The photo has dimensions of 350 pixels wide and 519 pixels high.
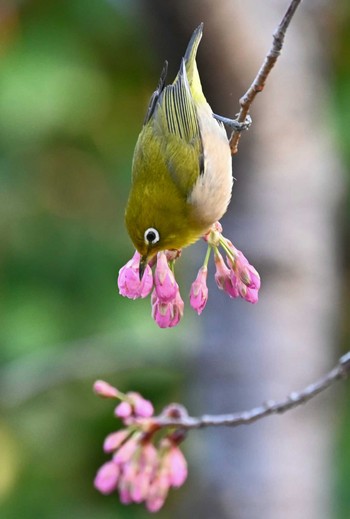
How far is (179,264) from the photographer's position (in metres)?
6.43

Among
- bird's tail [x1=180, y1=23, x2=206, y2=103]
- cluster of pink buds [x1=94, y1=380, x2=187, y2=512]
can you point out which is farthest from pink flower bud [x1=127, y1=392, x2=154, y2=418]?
bird's tail [x1=180, y1=23, x2=206, y2=103]

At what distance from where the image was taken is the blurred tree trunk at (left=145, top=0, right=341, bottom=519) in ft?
15.3

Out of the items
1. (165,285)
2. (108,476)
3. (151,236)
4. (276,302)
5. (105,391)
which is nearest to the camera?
(165,285)

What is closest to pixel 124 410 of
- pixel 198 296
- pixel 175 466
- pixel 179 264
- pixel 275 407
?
pixel 175 466

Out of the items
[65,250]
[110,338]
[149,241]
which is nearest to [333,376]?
[149,241]

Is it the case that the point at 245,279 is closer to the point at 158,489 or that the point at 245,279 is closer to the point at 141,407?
the point at 141,407

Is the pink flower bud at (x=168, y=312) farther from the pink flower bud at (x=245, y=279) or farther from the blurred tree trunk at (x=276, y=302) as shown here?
the blurred tree trunk at (x=276, y=302)

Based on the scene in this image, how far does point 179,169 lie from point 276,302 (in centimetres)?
224

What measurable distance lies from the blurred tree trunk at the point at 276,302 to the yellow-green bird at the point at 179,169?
193cm

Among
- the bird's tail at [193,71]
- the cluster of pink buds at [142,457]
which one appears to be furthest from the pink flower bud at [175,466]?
the bird's tail at [193,71]

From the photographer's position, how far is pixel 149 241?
2.28m

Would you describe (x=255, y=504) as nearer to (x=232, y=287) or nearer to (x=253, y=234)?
(x=253, y=234)

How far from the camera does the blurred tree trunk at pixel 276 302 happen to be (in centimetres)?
467

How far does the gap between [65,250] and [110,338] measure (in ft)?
4.98
